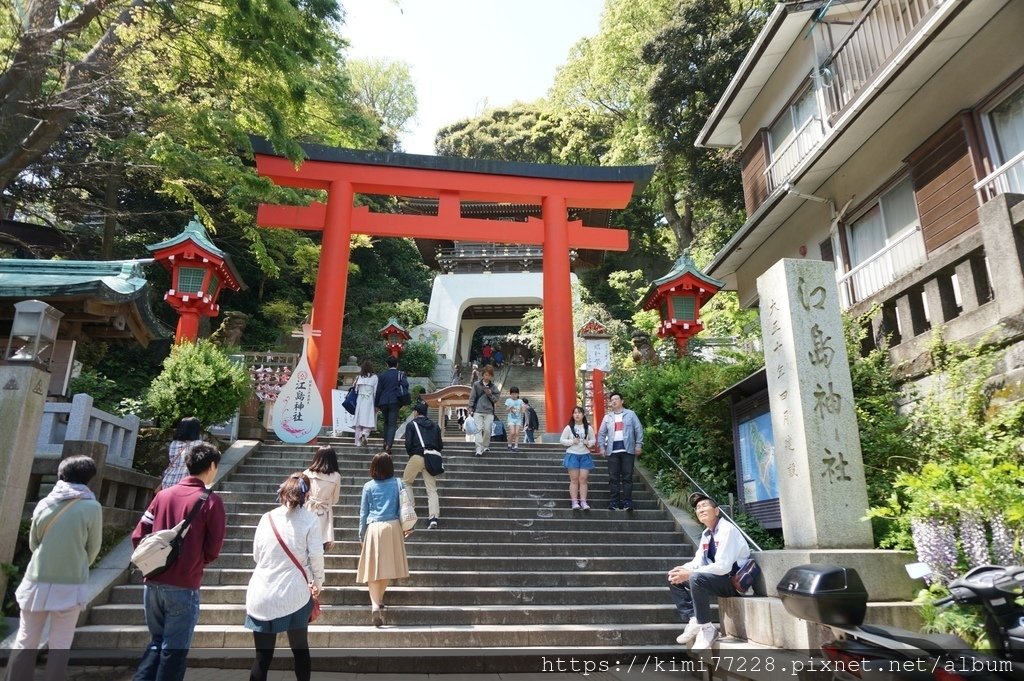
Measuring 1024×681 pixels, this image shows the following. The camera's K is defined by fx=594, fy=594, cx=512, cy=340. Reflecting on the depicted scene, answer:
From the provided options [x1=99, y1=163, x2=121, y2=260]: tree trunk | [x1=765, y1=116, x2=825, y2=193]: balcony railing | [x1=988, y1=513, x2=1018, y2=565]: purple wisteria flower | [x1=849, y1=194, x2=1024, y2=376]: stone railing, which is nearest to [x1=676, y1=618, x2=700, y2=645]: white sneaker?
[x1=988, y1=513, x2=1018, y2=565]: purple wisteria flower

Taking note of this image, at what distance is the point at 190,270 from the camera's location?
36.2 ft

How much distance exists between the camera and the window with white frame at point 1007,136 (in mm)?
7332

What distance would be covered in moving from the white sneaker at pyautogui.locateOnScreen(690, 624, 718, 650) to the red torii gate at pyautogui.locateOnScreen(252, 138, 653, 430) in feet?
25.6

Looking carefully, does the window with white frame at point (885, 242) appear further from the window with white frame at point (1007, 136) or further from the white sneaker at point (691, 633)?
the white sneaker at point (691, 633)

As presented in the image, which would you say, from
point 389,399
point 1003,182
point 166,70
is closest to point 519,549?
point 389,399

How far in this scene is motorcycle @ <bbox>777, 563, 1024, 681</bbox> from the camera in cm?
264

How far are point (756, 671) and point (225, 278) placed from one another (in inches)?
443

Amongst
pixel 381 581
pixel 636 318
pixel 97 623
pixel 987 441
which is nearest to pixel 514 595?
pixel 381 581

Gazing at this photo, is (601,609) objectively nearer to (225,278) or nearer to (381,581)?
(381,581)

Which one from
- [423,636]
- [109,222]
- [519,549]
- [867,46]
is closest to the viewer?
[423,636]

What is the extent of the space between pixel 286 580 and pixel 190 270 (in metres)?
9.16

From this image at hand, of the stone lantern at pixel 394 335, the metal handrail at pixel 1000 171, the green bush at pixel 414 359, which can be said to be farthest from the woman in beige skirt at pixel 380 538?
the green bush at pixel 414 359

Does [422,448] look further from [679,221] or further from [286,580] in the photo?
[679,221]

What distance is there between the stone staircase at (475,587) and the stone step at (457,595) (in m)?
0.01
